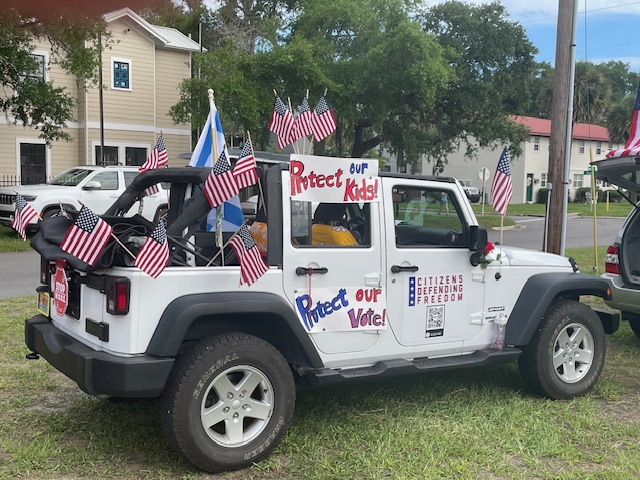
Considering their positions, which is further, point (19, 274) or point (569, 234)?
point (569, 234)

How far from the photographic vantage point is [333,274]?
13.9 ft

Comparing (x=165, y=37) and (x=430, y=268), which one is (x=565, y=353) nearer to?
(x=430, y=268)

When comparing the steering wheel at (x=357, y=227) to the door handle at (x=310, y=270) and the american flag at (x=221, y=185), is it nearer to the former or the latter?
the door handle at (x=310, y=270)

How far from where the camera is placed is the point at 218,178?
3.69m

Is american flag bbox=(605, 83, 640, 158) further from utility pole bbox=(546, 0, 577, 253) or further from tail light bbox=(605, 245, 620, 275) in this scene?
utility pole bbox=(546, 0, 577, 253)

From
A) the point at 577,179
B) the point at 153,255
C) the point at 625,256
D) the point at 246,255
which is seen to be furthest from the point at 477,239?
the point at 577,179

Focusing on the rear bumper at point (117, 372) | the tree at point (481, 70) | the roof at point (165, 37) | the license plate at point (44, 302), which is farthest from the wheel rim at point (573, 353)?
the tree at point (481, 70)

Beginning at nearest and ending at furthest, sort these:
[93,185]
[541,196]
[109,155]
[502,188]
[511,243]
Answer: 1. [502,188]
2. [93,185]
3. [511,243]
4. [109,155]
5. [541,196]

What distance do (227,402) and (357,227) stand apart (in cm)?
151


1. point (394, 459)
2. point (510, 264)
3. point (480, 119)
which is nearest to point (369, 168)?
point (510, 264)

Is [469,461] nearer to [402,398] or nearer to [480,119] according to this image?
[402,398]

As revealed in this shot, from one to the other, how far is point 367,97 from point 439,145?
7.49 m

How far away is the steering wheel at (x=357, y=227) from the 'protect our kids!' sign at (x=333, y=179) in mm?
203

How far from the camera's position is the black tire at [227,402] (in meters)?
3.65
